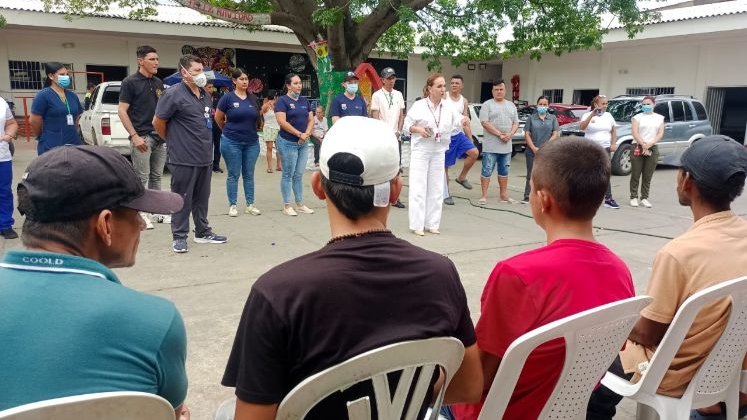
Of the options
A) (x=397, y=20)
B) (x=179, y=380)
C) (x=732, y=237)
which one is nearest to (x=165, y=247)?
(x=179, y=380)

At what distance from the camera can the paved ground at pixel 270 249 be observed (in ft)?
11.7

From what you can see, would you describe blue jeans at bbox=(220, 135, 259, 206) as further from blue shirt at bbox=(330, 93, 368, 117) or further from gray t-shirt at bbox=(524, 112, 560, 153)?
gray t-shirt at bbox=(524, 112, 560, 153)

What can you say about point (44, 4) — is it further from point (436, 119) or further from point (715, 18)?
point (715, 18)

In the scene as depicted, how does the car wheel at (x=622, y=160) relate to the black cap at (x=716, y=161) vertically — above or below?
below

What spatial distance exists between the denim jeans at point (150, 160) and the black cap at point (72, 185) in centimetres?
468

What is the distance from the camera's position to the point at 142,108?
590cm

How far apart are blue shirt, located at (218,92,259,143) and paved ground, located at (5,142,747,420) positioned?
1.05 meters

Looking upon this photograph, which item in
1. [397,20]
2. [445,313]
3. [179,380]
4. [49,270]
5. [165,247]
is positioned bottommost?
[165,247]

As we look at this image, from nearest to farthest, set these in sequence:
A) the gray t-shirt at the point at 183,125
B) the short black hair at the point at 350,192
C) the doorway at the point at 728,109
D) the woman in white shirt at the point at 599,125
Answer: the short black hair at the point at 350,192 → the gray t-shirt at the point at 183,125 → the woman in white shirt at the point at 599,125 → the doorway at the point at 728,109

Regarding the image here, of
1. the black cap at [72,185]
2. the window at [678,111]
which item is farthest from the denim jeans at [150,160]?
the window at [678,111]

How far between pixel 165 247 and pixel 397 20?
683cm

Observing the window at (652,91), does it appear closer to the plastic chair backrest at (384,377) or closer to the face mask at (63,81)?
the face mask at (63,81)

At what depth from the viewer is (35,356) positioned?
1187 mm

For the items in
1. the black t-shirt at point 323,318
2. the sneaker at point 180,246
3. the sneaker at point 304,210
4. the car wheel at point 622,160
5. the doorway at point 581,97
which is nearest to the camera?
the black t-shirt at point 323,318
